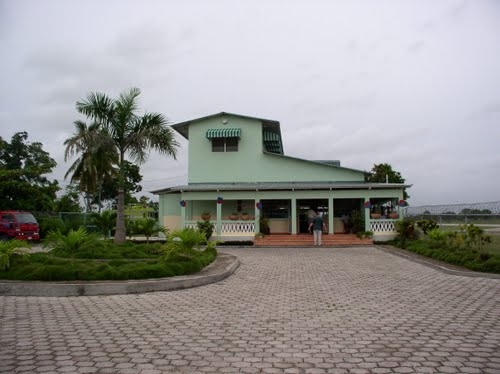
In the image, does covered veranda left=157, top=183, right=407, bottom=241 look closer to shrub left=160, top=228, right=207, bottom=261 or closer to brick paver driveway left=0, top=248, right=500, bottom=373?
shrub left=160, top=228, right=207, bottom=261

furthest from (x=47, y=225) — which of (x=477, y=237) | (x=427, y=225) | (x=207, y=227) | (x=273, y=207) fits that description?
(x=477, y=237)

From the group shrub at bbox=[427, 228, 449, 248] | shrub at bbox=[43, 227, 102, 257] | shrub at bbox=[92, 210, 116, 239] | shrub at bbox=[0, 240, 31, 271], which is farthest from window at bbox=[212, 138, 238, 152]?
shrub at bbox=[0, 240, 31, 271]

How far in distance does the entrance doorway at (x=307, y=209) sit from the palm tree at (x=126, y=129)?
11.6 meters

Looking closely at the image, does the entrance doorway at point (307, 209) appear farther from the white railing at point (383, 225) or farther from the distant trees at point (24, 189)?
the distant trees at point (24, 189)

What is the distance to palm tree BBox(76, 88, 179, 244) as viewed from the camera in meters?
15.0

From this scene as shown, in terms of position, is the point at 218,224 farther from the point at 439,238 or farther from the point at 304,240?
the point at 439,238

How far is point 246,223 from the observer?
2262 centimetres

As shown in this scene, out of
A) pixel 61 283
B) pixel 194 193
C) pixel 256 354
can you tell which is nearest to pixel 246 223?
pixel 194 193

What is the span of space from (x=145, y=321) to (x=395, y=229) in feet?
60.1

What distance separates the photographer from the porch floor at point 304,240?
69.5ft

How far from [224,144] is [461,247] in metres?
15.4

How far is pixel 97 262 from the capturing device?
10.8m

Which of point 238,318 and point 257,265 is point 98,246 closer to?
point 257,265

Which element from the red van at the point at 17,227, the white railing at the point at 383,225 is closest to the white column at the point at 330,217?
the white railing at the point at 383,225
